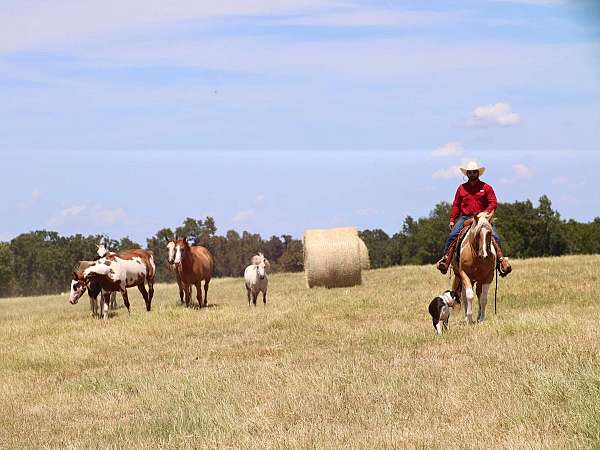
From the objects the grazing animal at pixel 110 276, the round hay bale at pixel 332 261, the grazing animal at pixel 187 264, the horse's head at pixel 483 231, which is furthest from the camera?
the round hay bale at pixel 332 261

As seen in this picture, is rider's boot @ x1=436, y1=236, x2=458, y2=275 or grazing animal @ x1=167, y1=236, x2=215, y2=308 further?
grazing animal @ x1=167, y1=236, x2=215, y2=308

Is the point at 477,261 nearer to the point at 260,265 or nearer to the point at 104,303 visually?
the point at 260,265

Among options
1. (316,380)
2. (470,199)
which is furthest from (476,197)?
(316,380)

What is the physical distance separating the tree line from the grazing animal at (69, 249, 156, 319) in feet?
187

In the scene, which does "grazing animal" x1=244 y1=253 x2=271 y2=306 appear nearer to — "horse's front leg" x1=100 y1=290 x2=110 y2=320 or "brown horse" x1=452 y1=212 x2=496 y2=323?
"horse's front leg" x1=100 y1=290 x2=110 y2=320

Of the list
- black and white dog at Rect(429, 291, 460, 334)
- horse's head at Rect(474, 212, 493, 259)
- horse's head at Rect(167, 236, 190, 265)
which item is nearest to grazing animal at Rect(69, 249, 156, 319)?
horse's head at Rect(167, 236, 190, 265)

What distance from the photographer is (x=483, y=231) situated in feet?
51.8

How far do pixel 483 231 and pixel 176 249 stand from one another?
1032 cm

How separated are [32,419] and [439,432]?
5.47 meters

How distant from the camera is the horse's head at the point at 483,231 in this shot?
1573cm

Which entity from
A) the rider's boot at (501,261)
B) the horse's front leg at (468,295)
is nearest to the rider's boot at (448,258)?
the horse's front leg at (468,295)

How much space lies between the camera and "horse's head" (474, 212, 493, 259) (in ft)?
51.6

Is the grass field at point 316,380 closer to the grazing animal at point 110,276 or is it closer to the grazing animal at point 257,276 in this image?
the grazing animal at point 110,276

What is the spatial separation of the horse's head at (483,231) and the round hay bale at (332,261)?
13188 millimetres
